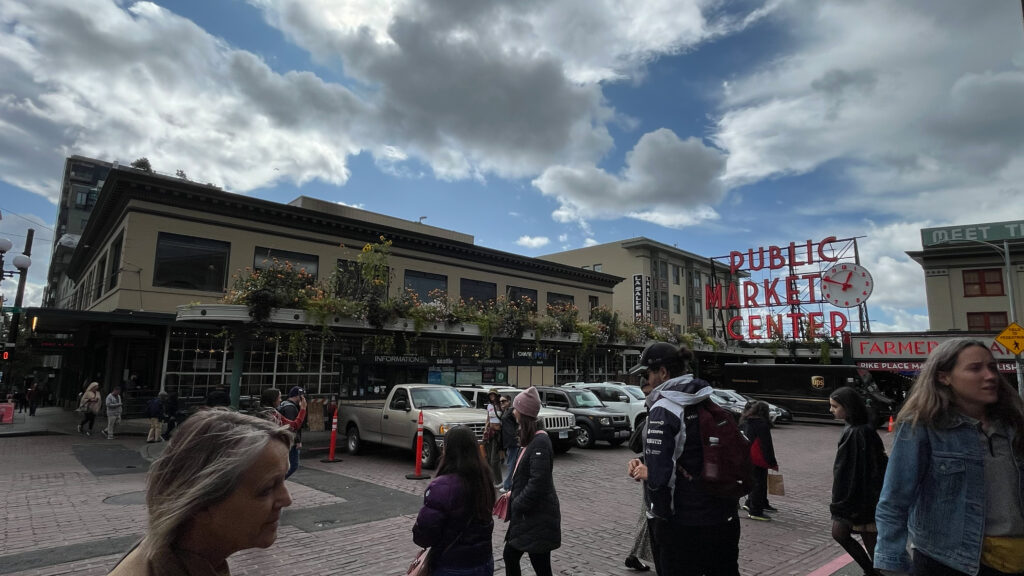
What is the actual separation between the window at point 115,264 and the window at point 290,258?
14.4 feet

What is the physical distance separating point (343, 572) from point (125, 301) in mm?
17009

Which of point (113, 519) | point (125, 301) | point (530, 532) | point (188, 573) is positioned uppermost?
point (125, 301)

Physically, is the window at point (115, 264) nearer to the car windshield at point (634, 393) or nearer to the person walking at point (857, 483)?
the car windshield at point (634, 393)

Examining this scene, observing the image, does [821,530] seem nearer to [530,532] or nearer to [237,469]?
[530,532]

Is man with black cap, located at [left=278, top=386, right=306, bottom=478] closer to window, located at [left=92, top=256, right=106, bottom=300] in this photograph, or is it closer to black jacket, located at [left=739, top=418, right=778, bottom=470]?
black jacket, located at [left=739, top=418, right=778, bottom=470]

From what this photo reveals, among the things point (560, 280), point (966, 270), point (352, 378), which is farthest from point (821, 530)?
point (966, 270)

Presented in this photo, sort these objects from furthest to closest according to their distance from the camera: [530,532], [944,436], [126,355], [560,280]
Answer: [560,280], [126,355], [530,532], [944,436]

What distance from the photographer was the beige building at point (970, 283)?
35.8 metres

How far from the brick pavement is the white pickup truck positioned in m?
0.72

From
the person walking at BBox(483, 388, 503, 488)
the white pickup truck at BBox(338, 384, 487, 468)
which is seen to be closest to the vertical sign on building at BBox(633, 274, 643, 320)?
the white pickup truck at BBox(338, 384, 487, 468)

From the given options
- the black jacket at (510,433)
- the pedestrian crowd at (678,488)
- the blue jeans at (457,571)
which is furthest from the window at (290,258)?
the blue jeans at (457,571)

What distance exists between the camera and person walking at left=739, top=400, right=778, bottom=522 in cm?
786

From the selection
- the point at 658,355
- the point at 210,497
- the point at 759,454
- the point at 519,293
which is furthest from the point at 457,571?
the point at 519,293

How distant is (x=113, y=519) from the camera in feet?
24.9
